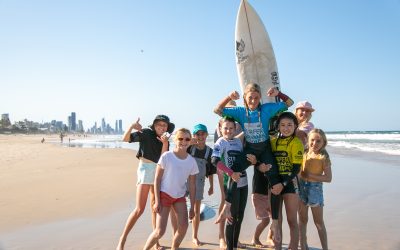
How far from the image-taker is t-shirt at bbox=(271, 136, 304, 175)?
11.2 feet

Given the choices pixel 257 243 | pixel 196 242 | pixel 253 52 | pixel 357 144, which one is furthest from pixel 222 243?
pixel 357 144

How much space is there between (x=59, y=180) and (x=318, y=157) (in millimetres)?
7815

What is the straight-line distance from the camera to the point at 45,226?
4.93 meters

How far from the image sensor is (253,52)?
8492mm

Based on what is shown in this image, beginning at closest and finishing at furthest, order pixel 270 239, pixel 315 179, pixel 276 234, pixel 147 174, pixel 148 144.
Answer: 1. pixel 276 234
2. pixel 315 179
3. pixel 147 174
4. pixel 148 144
5. pixel 270 239

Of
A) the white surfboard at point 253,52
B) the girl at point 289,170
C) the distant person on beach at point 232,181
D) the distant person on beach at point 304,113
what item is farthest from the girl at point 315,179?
the white surfboard at point 253,52

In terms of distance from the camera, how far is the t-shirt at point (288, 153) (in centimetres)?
341

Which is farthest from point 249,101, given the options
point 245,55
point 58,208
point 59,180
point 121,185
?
point 59,180

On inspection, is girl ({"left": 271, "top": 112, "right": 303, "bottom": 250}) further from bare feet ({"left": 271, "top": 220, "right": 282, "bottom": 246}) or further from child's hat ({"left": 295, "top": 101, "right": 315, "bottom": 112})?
child's hat ({"left": 295, "top": 101, "right": 315, "bottom": 112})

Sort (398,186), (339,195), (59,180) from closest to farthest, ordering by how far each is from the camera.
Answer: (339,195)
(398,186)
(59,180)

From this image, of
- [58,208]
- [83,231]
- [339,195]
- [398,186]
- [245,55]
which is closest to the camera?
[83,231]

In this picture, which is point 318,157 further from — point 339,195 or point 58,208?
point 58,208

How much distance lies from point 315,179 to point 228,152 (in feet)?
3.38

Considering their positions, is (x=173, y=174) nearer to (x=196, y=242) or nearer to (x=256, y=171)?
(x=256, y=171)
